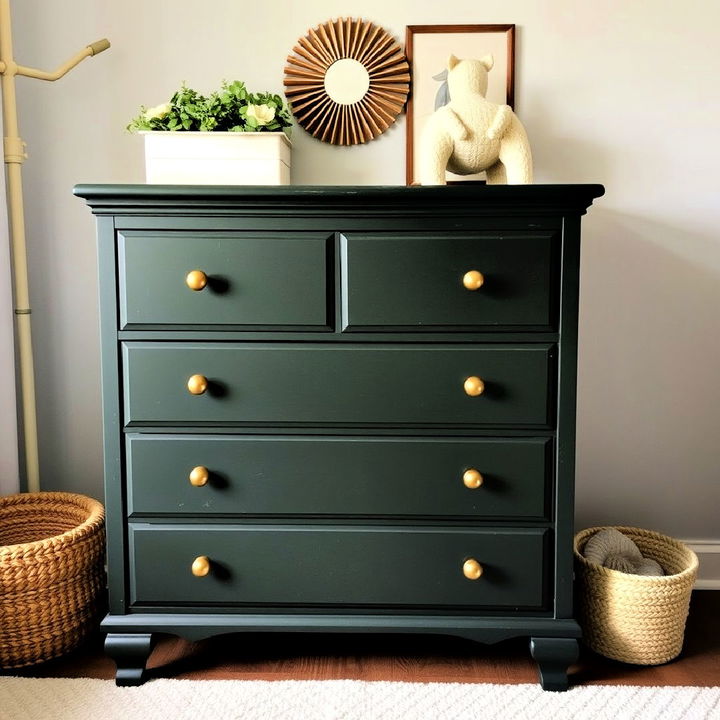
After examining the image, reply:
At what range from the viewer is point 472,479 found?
1473mm

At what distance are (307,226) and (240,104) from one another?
44cm

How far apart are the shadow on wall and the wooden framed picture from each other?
45 centimetres

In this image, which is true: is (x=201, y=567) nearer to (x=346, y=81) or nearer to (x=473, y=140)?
(x=473, y=140)

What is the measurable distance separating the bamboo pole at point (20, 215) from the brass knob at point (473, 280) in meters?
1.19

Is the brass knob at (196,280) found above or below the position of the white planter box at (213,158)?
below

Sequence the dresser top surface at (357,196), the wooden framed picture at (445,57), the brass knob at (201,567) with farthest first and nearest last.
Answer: the wooden framed picture at (445,57), the brass knob at (201,567), the dresser top surface at (357,196)

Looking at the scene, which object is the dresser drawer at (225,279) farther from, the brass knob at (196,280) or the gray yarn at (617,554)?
the gray yarn at (617,554)

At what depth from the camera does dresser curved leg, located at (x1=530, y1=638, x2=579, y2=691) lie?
154 cm

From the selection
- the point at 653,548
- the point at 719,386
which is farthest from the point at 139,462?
the point at 719,386

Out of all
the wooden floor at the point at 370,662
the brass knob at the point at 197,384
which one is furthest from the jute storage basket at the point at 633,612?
the brass knob at the point at 197,384

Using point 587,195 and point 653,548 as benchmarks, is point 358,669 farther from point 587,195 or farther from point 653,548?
point 587,195

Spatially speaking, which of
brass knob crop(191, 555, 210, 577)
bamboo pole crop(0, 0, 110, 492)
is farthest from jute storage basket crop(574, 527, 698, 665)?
bamboo pole crop(0, 0, 110, 492)

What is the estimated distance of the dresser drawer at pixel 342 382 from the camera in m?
1.47

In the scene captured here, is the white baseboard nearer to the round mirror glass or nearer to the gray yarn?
the gray yarn
